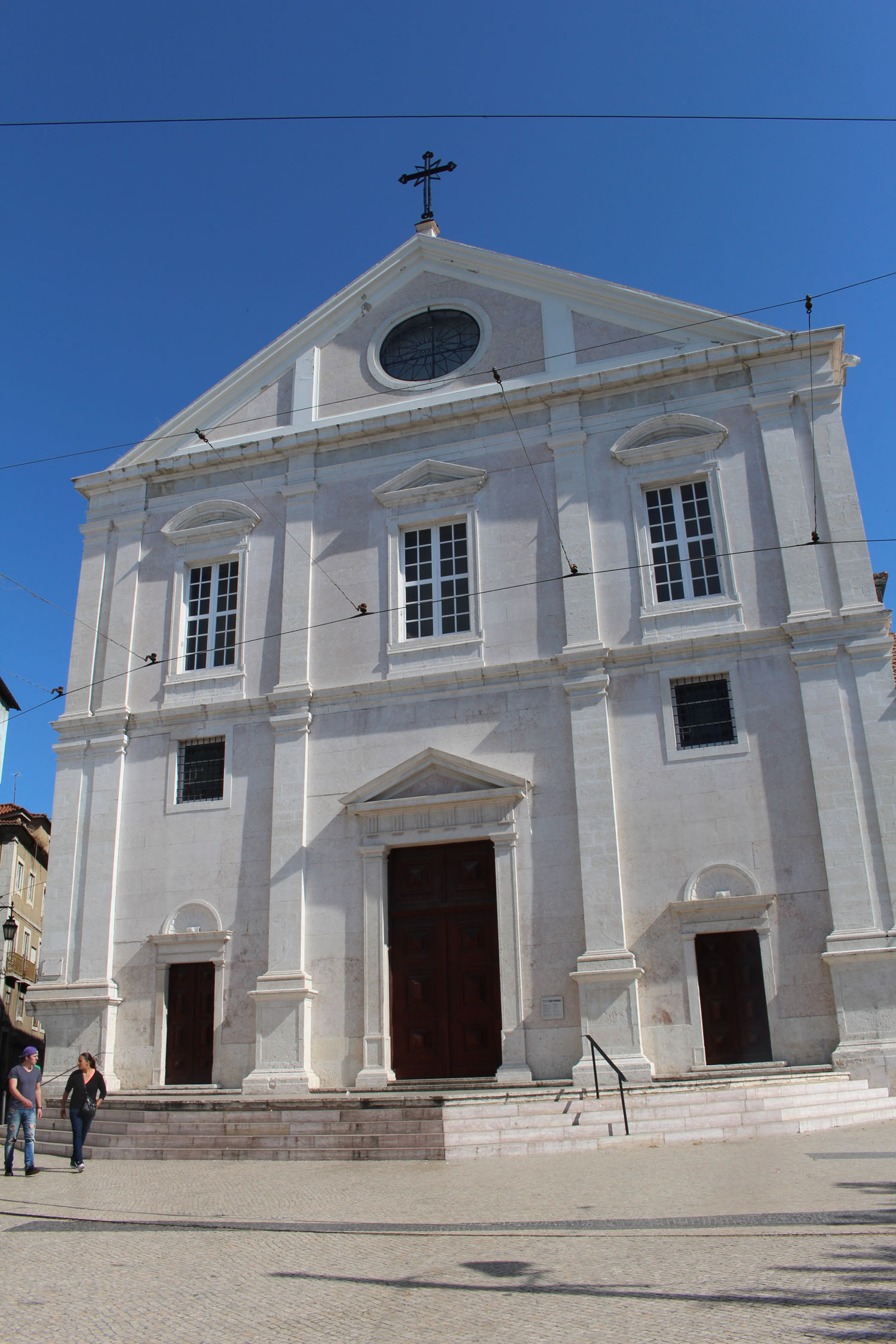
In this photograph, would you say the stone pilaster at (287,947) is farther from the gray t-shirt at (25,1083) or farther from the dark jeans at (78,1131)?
the gray t-shirt at (25,1083)

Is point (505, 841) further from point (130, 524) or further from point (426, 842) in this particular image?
point (130, 524)

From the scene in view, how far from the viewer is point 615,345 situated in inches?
773

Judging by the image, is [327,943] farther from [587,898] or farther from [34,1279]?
[34,1279]

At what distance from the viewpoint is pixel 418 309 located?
69.6 feet

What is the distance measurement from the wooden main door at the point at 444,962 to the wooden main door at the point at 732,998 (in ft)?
10.5

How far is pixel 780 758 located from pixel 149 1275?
481 inches

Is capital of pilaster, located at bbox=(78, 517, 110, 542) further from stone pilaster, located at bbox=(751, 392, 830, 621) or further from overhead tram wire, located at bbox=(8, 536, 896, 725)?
stone pilaster, located at bbox=(751, 392, 830, 621)

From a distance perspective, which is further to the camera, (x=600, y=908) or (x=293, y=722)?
(x=293, y=722)

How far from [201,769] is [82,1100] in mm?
7724

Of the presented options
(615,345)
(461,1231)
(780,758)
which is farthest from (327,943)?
(615,345)

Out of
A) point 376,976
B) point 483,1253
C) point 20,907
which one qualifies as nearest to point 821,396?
point 376,976

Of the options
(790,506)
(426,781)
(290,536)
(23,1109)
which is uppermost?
(290,536)

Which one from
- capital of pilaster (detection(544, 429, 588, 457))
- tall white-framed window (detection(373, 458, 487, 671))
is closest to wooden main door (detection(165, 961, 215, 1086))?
tall white-framed window (detection(373, 458, 487, 671))

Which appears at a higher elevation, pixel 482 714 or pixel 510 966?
pixel 482 714
